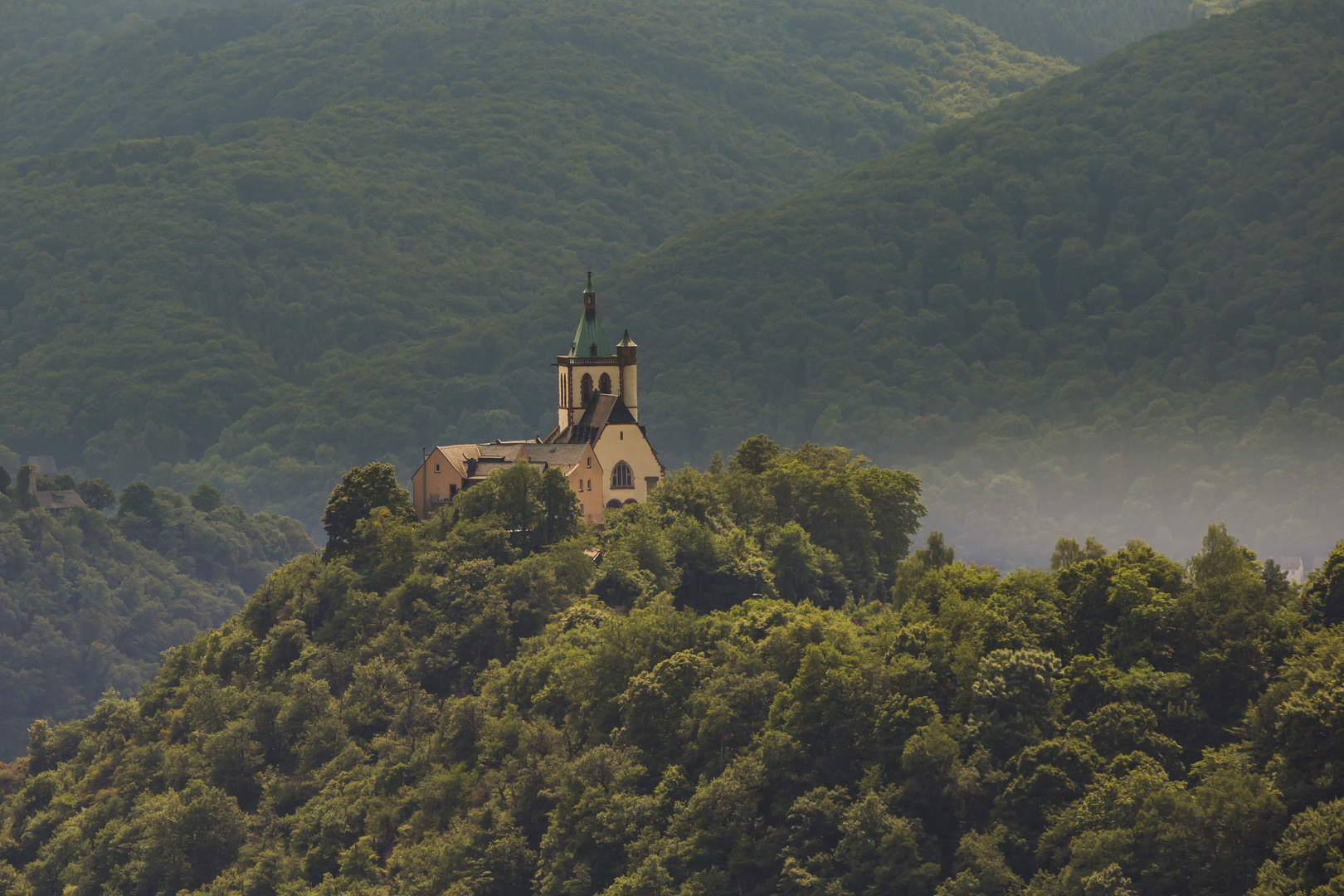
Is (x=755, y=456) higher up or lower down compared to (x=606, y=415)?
lower down

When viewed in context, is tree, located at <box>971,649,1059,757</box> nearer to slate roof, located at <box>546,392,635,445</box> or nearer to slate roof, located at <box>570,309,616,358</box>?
slate roof, located at <box>546,392,635,445</box>

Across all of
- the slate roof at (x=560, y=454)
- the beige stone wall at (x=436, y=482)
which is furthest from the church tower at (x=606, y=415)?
the beige stone wall at (x=436, y=482)

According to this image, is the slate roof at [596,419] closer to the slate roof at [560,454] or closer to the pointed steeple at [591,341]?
the slate roof at [560,454]

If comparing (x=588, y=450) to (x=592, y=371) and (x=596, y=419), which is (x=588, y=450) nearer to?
(x=596, y=419)

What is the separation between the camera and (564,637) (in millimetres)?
108500

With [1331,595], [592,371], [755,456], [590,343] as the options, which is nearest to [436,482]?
[592,371]

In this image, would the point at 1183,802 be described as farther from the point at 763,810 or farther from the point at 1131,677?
the point at 763,810

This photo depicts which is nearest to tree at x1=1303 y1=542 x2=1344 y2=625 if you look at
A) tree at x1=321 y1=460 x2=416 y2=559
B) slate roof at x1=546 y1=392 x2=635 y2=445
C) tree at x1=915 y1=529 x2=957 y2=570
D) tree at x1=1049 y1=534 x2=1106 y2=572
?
tree at x1=1049 y1=534 x2=1106 y2=572

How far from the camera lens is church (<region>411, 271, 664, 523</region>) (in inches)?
4924

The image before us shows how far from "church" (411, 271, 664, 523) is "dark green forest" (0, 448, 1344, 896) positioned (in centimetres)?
362

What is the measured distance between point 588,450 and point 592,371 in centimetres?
814

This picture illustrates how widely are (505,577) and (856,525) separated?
2413cm

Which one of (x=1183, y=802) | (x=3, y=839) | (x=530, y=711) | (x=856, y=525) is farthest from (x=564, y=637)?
(x=3, y=839)

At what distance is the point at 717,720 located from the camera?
302ft
